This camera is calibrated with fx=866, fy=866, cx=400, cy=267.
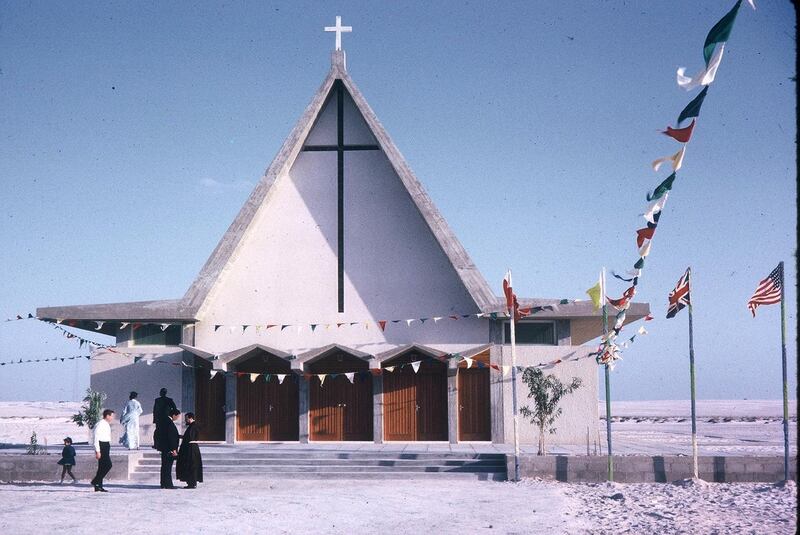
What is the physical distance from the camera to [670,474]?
57.4 ft

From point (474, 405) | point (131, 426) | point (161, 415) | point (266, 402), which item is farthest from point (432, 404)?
point (161, 415)

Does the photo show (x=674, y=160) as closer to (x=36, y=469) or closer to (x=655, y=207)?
(x=655, y=207)

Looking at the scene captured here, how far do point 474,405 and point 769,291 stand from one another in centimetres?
960

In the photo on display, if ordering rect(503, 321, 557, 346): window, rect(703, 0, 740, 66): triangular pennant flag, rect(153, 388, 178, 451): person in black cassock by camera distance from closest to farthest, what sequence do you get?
1. rect(703, 0, 740, 66): triangular pennant flag
2. rect(153, 388, 178, 451): person in black cassock
3. rect(503, 321, 557, 346): window

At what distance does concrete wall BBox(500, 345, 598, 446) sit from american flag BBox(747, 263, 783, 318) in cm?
700

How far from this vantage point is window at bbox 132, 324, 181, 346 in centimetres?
2509

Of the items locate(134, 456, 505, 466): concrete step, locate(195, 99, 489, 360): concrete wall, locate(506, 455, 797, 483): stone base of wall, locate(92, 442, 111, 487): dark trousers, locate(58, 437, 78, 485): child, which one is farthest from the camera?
locate(195, 99, 489, 360): concrete wall

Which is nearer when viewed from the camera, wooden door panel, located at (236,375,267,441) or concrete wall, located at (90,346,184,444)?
concrete wall, located at (90,346,184,444)

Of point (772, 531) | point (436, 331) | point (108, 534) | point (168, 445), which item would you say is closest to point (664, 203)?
point (772, 531)

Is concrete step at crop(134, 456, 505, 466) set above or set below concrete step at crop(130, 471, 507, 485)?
above

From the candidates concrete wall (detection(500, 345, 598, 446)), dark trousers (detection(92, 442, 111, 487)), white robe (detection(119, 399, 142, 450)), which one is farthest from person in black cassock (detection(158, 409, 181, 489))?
concrete wall (detection(500, 345, 598, 446))

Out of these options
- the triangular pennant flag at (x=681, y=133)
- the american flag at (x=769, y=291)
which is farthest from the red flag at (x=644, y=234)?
the american flag at (x=769, y=291)

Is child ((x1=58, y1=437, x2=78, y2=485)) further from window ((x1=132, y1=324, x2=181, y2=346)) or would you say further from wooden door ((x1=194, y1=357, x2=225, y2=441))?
window ((x1=132, y1=324, x2=181, y2=346))

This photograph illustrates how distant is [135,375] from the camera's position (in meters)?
24.7
